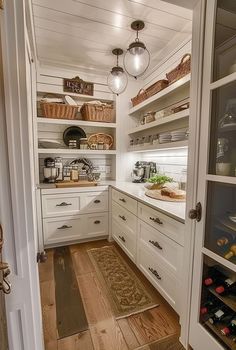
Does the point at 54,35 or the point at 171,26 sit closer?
the point at 171,26

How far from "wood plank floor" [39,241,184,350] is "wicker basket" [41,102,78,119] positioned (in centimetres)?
201

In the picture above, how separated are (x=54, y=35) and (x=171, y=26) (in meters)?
1.19

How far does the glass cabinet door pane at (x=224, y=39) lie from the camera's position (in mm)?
974

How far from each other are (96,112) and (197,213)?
83.3 inches

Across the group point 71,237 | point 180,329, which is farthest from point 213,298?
point 71,237

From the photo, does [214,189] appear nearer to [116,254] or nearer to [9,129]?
[9,129]

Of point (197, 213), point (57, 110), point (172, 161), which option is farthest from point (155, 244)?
point (57, 110)

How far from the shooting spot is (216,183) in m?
1.05

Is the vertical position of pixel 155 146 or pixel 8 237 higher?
pixel 155 146

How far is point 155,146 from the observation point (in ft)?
7.39

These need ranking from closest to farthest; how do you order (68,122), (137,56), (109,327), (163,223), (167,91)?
(109,327) < (163,223) < (137,56) < (167,91) < (68,122)

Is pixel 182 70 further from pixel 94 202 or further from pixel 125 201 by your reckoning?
pixel 94 202

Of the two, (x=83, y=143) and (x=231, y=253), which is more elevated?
(x=83, y=143)

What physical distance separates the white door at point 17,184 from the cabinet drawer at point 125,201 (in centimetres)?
136
